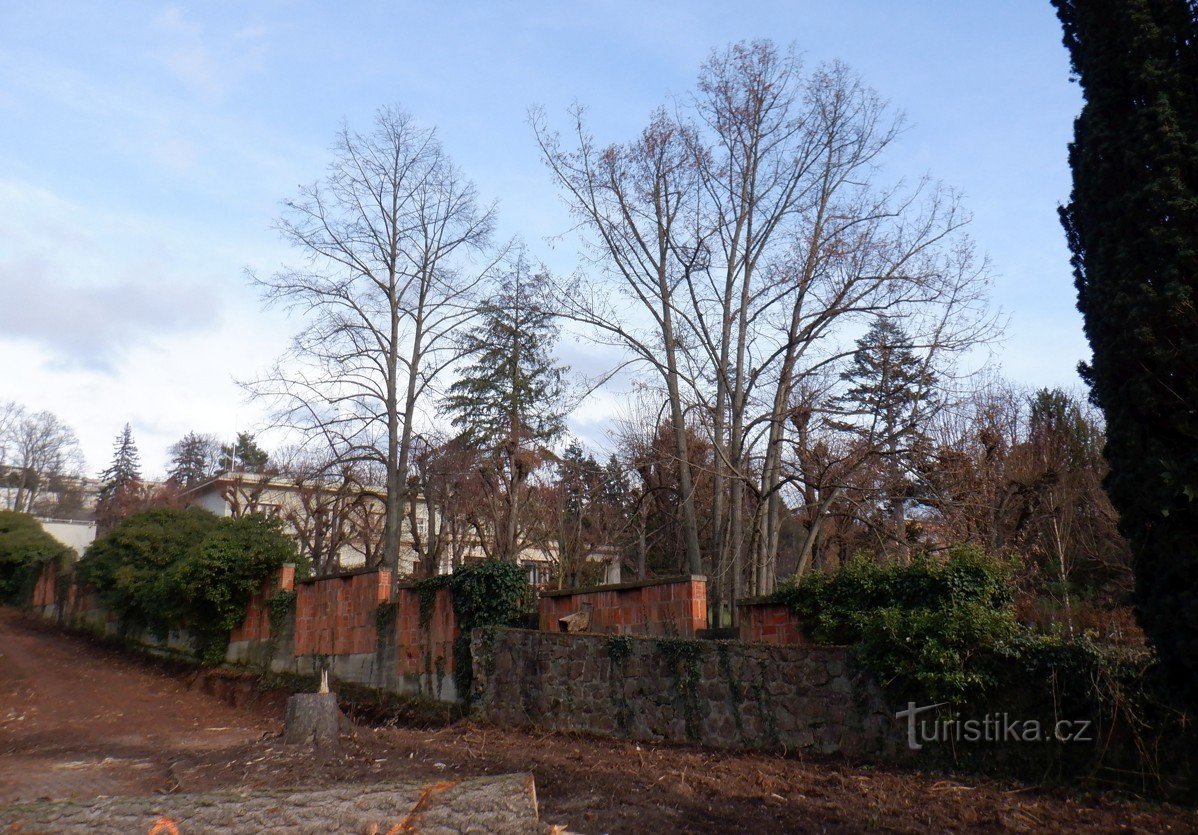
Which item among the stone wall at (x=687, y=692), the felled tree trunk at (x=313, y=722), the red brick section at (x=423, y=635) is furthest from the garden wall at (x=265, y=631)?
the felled tree trunk at (x=313, y=722)

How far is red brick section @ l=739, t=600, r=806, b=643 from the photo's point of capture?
413 inches

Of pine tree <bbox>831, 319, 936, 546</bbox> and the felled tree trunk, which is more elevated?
pine tree <bbox>831, 319, 936, 546</bbox>

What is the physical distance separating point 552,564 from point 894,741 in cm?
1990

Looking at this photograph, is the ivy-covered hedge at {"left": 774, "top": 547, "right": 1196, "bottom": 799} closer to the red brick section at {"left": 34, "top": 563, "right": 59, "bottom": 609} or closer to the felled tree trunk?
the felled tree trunk

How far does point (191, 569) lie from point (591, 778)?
1221cm

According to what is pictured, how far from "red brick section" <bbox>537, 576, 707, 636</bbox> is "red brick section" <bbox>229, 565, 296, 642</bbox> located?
6164mm

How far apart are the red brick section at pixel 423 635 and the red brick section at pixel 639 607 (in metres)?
1.39

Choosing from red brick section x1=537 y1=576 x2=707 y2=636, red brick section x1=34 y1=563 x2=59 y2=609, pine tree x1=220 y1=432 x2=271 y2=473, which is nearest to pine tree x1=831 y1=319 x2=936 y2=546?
red brick section x1=537 y1=576 x2=707 y2=636

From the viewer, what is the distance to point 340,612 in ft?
50.0

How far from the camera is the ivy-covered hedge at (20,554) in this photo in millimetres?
29719

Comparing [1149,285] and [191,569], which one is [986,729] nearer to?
[1149,285]

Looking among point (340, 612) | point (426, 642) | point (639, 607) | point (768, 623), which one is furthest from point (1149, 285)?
point (340, 612)

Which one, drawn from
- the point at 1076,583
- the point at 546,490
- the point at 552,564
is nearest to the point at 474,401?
the point at 546,490

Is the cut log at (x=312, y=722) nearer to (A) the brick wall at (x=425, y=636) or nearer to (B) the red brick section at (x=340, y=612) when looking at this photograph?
(A) the brick wall at (x=425, y=636)
